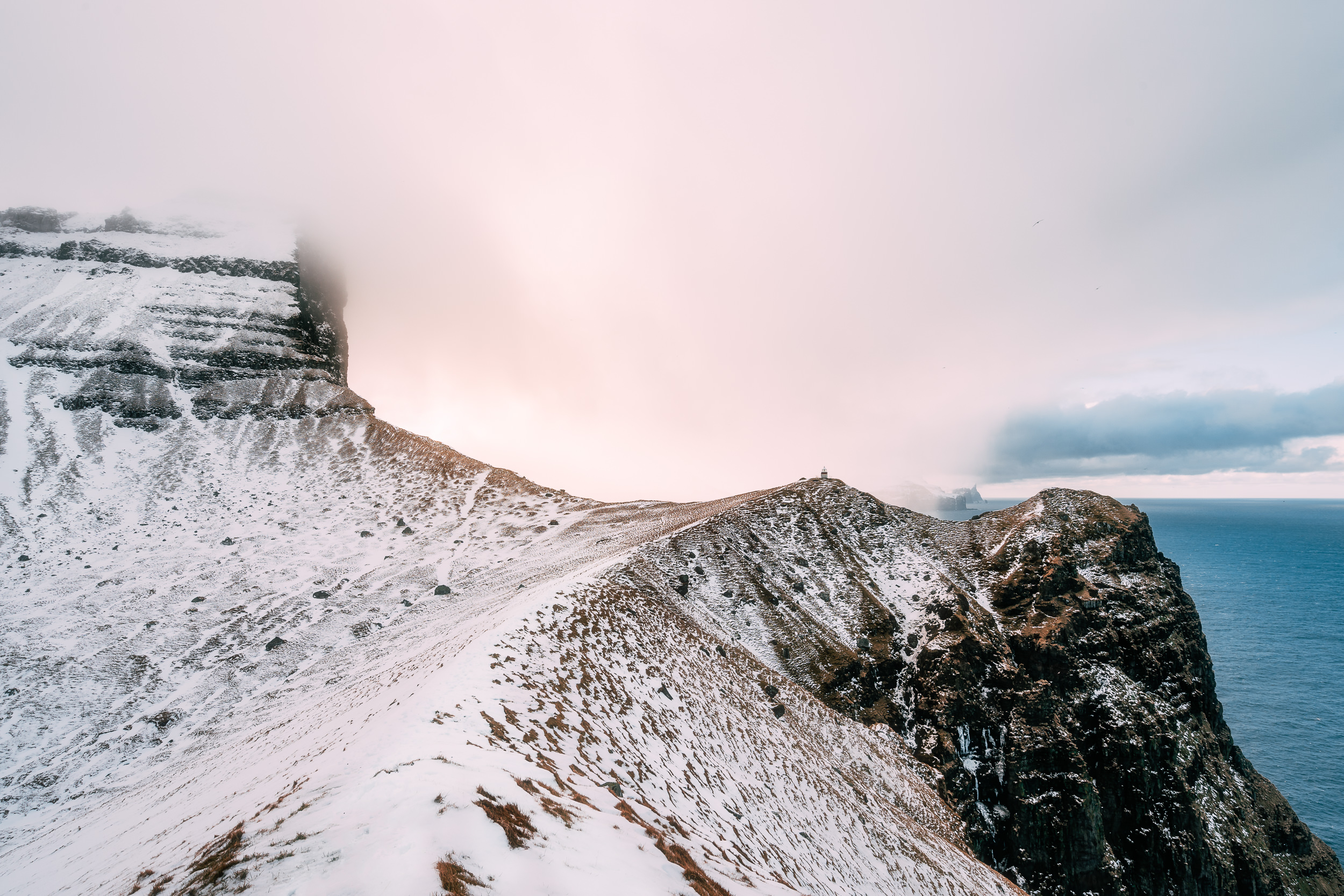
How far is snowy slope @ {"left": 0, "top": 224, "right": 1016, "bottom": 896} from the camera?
8.71m

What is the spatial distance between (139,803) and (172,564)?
96.4 ft

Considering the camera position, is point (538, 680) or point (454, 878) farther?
point (538, 680)

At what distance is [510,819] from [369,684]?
49.7ft

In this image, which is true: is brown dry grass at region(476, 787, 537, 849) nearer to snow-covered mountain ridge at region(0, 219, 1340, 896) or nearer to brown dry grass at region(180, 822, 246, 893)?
snow-covered mountain ridge at region(0, 219, 1340, 896)

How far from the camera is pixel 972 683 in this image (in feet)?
110

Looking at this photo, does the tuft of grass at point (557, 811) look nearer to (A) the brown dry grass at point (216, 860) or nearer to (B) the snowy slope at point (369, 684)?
(B) the snowy slope at point (369, 684)

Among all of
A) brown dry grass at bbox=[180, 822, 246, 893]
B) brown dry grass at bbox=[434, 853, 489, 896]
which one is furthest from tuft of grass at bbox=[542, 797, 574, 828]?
brown dry grass at bbox=[180, 822, 246, 893]

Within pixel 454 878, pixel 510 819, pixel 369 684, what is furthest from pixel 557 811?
pixel 369 684

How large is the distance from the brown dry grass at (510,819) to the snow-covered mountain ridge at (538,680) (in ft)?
0.22

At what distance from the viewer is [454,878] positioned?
6.40 meters

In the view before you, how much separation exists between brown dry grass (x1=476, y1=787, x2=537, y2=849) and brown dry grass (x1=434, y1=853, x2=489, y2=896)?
92cm

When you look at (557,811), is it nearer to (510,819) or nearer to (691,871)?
(510,819)

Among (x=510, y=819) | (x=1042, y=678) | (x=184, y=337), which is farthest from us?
(x=184, y=337)

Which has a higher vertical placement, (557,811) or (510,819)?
(510,819)
